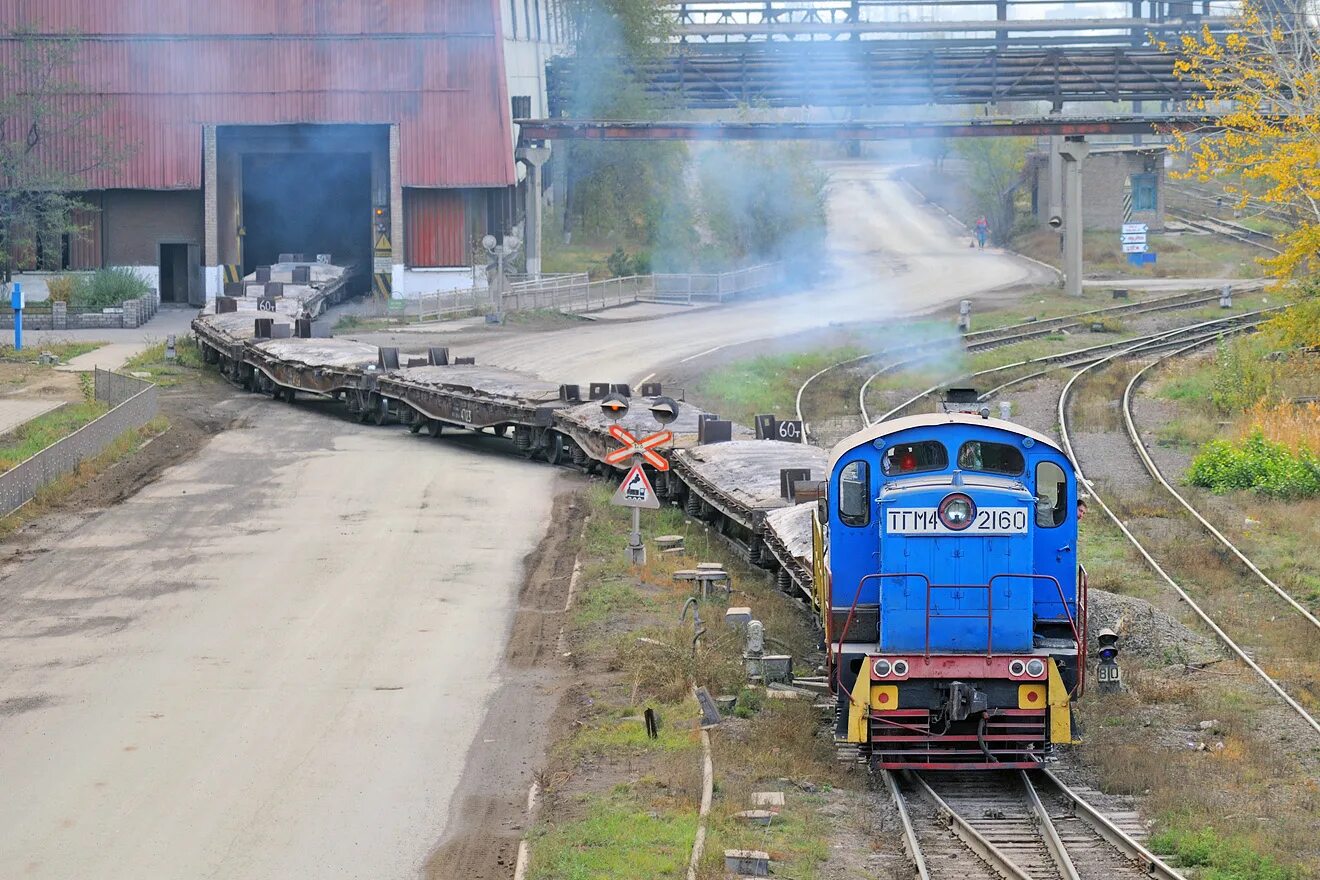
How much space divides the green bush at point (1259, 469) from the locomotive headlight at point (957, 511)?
14.9 meters

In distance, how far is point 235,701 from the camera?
17078mm

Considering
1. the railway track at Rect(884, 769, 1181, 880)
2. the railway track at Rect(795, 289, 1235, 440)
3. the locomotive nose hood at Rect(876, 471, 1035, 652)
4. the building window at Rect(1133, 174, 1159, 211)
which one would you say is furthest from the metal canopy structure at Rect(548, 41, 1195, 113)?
the railway track at Rect(884, 769, 1181, 880)

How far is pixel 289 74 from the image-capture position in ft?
179

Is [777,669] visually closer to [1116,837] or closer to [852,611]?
[852,611]

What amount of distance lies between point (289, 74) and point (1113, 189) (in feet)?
118

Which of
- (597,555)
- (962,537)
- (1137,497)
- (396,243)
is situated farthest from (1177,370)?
(962,537)

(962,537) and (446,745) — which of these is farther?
(446,745)

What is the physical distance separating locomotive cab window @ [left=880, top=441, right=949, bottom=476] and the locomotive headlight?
378 millimetres

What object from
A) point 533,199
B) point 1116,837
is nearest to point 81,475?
point 1116,837

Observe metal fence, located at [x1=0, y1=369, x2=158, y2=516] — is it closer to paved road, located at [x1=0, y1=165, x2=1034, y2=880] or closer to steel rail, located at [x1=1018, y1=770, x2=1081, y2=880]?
paved road, located at [x1=0, y1=165, x2=1034, y2=880]

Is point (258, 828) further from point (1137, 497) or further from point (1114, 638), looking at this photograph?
point (1137, 497)

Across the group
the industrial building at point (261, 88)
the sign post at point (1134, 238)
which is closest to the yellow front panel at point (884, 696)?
the industrial building at point (261, 88)

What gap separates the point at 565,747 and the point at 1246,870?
601 centimetres

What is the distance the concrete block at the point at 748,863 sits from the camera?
12.2 meters
